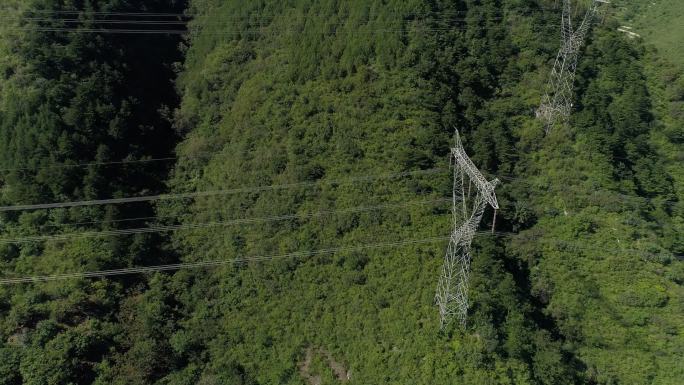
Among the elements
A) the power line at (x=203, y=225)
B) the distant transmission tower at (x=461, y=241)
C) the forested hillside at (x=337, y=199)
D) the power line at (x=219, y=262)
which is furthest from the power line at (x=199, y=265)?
the distant transmission tower at (x=461, y=241)

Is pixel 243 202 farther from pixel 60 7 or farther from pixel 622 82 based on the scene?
pixel 622 82

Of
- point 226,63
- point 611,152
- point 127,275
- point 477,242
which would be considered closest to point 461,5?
point 611,152

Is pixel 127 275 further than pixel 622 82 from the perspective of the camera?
No

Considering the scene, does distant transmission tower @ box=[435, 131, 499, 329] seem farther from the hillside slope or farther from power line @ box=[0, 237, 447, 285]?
power line @ box=[0, 237, 447, 285]

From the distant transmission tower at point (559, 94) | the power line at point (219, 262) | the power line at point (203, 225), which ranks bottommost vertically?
the power line at point (219, 262)

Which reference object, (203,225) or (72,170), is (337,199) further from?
(72,170)

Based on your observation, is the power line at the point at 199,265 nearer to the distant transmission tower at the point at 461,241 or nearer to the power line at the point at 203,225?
the power line at the point at 203,225

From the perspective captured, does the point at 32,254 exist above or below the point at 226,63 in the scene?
below

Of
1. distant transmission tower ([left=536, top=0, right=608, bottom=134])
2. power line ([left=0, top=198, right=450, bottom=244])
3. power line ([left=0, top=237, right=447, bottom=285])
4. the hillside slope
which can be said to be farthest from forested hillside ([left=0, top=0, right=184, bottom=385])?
distant transmission tower ([left=536, top=0, right=608, bottom=134])
